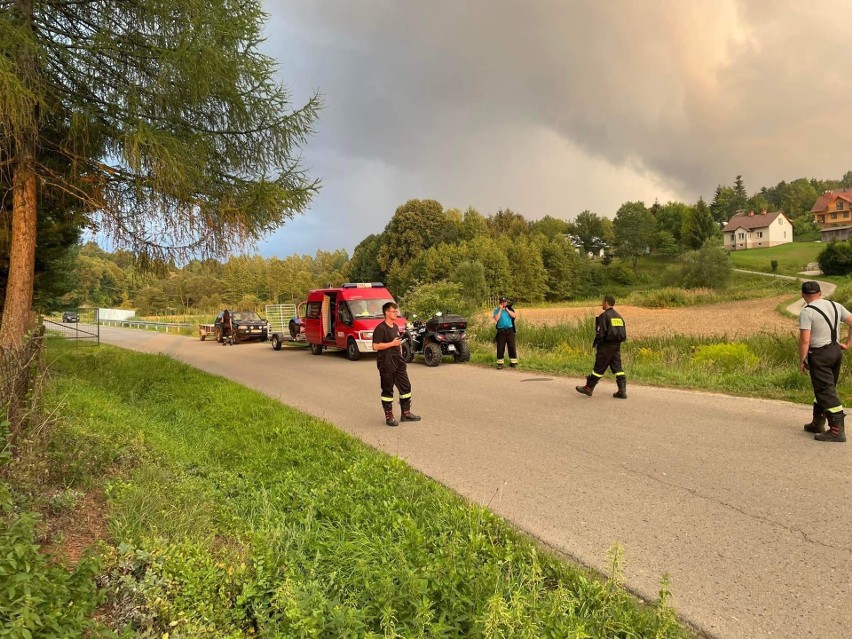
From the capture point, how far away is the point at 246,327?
2639 centimetres

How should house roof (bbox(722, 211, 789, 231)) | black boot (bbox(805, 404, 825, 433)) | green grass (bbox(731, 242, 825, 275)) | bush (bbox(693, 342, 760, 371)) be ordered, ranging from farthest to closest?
house roof (bbox(722, 211, 789, 231))
green grass (bbox(731, 242, 825, 275))
bush (bbox(693, 342, 760, 371))
black boot (bbox(805, 404, 825, 433))

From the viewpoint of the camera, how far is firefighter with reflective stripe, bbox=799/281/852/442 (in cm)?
576

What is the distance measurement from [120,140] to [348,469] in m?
6.73

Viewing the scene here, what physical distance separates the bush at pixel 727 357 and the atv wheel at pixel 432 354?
6.41 metres

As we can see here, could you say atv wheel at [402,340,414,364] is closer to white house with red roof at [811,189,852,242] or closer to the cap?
the cap

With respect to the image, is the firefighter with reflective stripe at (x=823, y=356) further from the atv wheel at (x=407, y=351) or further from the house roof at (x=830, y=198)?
the house roof at (x=830, y=198)

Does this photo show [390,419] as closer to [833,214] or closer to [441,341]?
[441,341]

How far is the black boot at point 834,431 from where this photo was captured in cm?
573

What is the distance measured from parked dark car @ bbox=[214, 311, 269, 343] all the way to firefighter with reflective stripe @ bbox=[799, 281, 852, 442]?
964 inches

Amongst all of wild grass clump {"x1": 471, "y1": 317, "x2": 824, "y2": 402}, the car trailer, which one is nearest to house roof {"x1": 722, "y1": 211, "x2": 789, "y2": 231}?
wild grass clump {"x1": 471, "y1": 317, "x2": 824, "y2": 402}

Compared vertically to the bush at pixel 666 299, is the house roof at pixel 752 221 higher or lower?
higher

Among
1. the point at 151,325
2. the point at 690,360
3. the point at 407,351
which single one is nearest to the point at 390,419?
the point at 407,351

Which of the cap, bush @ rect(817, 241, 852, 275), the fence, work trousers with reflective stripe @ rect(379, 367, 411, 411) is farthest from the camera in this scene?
bush @ rect(817, 241, 852, 275)

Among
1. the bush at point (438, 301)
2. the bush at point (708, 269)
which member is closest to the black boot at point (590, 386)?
the bush at point (438, 301)
